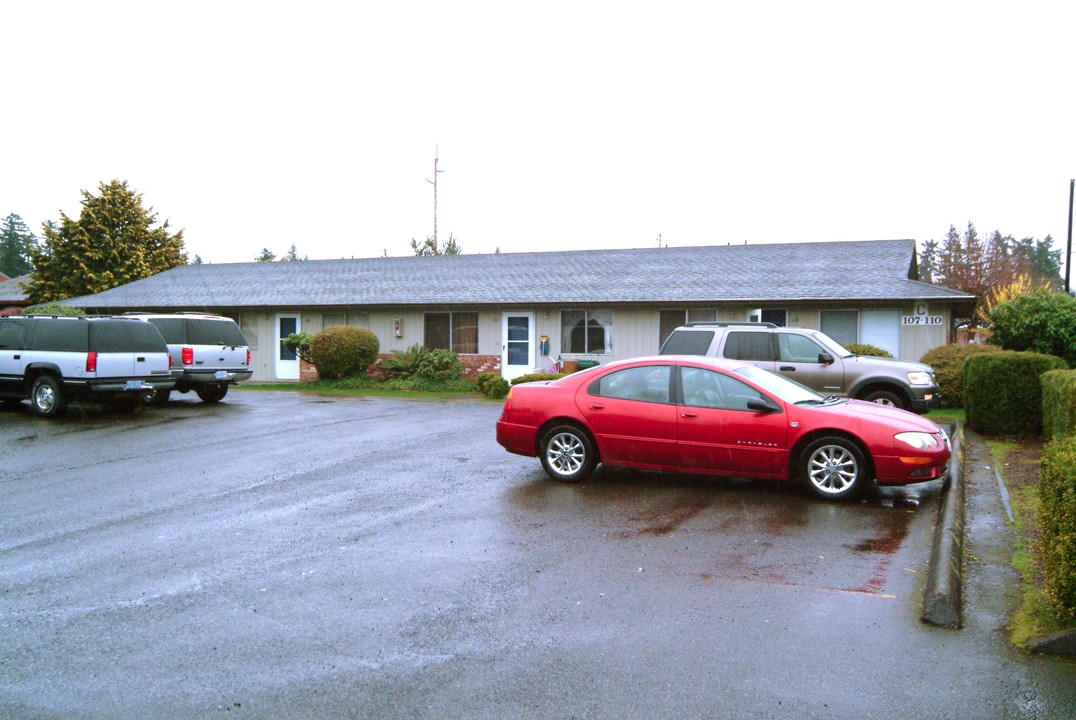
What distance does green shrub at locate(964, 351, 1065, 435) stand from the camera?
41.0 ft

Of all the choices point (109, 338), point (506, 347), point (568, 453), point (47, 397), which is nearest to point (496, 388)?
point (506, 347)

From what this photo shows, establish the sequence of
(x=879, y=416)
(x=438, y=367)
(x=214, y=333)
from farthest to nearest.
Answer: (x=438, y=367) < (x=214, y=333) < (x=879, y=416)

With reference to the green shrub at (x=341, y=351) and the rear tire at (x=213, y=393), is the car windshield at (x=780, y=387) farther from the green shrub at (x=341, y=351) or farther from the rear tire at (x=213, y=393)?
the green shrub at (x=341, y=351)

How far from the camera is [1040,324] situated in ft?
54.6

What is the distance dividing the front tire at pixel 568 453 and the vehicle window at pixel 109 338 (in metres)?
10.1

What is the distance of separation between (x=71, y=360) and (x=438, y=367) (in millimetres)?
10997

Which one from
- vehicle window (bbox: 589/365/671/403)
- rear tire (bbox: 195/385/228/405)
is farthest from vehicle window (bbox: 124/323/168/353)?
vehicle window (bbox: 589/365/671/403)

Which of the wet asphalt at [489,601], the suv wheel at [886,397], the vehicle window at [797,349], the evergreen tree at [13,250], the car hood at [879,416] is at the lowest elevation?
the wet asphalt at [489,601]

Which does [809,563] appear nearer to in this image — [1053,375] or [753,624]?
[753,624]

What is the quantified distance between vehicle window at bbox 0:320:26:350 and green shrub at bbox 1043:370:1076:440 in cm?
1664

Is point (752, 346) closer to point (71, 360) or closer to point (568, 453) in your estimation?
point (568, 453)

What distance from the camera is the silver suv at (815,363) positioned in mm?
13883

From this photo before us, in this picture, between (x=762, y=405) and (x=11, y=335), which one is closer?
(x=762, y=405)

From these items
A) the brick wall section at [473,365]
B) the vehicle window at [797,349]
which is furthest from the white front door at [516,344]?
the vehicle window at [797,349]
